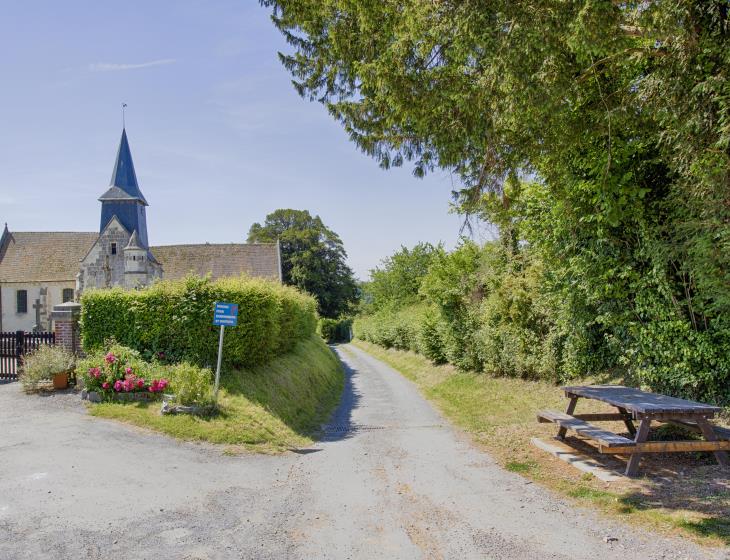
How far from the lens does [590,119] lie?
27.2 ft

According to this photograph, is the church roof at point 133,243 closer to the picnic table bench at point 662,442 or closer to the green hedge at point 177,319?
the green hedge at point 177,319

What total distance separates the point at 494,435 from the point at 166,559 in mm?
6912

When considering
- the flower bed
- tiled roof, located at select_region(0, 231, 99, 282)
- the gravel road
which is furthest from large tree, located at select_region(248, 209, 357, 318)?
the gravel road

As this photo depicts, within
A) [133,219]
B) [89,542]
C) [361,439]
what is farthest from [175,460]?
[133,219]

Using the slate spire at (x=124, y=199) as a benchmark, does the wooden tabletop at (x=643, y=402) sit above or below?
below

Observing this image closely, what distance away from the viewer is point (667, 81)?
715 centimetres

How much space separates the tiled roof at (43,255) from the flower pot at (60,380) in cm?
3217

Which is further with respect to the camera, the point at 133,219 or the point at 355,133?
the point at 133,219

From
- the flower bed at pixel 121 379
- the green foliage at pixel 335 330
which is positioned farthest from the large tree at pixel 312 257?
the flower bed at pixel 121 379

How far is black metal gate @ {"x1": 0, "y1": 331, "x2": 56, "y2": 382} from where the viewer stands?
1341 centimetres

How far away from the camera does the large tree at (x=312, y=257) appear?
202ft

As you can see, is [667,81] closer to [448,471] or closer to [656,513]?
[656,513]

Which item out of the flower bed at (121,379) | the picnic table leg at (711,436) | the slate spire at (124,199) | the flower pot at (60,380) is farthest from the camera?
the slate spire at (124,199)

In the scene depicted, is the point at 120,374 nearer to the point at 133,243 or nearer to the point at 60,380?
the point at 60,380
